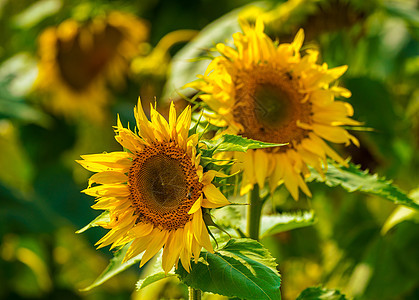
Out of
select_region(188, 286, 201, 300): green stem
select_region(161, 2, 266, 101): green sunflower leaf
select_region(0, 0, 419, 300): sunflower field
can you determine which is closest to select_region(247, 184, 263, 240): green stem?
select_region(0, 0, 419, 300): sunflower field

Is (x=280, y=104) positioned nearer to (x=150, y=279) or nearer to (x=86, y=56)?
(x=150, y=279)

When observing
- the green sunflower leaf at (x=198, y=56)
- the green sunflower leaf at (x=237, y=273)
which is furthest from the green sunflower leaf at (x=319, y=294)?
the green sunflower leaf at (x=198, y=56)

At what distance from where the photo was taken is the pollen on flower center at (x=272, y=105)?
536 mm

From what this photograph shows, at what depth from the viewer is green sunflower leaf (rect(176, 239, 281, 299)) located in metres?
0.40

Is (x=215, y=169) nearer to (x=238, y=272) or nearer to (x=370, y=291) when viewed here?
(x=238, y=272)

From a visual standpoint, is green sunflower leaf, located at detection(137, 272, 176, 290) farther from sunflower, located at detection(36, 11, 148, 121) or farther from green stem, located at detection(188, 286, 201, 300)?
sunflower, located at detection(36, 11, 148, 121)

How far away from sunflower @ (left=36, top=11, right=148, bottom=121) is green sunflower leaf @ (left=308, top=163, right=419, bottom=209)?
0.92 m

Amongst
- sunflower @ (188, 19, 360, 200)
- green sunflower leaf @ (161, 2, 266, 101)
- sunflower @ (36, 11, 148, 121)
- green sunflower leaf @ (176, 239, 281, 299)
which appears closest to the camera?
green sunflower leaf @ (176, 239, 281, 299)

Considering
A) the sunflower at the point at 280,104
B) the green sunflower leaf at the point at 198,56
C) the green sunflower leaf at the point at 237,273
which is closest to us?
the green sunflower leaf at the point at 237,273

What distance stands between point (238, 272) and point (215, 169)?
0.07m

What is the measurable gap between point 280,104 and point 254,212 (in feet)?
0.33

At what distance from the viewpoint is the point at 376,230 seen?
3.36 feet

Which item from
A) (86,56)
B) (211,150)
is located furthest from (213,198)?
(86,56)

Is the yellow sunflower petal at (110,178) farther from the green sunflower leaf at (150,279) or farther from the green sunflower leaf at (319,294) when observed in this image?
the green sunflower leaf at (319,294)
